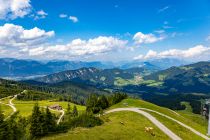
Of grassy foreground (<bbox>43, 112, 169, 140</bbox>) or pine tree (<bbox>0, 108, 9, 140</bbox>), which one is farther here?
pine tree (<bbox>0, 108, 9, 140</bbox>)

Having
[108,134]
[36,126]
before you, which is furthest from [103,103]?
[108,134]

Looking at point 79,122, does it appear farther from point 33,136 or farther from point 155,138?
point 155,138

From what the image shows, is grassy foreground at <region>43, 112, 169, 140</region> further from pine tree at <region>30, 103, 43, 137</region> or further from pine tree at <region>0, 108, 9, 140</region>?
pine tree at <region>0, 108, 9, 140</region>

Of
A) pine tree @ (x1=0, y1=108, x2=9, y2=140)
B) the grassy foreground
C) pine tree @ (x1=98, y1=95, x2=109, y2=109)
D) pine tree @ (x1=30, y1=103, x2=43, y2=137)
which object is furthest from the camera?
pine tree @ (x1=98, y1=95, x2=109, y2=109)

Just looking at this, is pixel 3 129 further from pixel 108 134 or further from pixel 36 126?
pixel 108 134

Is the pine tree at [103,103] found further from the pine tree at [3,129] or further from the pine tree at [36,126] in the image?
the pine tree at [3,129]

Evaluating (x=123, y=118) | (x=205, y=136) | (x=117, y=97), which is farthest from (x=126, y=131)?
(x=117, y=97)

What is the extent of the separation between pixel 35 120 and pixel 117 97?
300 ft

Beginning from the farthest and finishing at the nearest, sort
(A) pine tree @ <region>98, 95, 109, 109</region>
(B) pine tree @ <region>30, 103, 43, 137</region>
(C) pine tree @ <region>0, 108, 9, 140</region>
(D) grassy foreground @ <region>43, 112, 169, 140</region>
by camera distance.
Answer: (A) pine tree @ <region>98, 95, 109, 109</region> → (B) pine tree @ <region>30, 103, 43, 137</region> → (C) pine tree @ <region>0, 108, 9, 140</region> → (D) grassy foreground @ <region>43, 112, 169, 140</region>

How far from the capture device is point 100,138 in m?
61.7

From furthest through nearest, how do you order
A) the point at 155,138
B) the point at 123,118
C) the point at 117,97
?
the point at 117,97 < the point at 123,118 < the point at 155,138

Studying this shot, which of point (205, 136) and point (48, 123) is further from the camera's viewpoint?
point (205, 136)

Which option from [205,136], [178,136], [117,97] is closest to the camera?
[178,136]

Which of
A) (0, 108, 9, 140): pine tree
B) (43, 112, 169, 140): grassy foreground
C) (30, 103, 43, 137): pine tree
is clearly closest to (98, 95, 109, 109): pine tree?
(43, 112, 169, 140): grassy foreground
